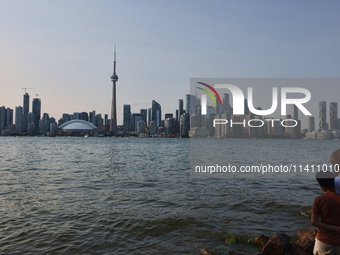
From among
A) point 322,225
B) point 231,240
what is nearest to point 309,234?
point 231,240

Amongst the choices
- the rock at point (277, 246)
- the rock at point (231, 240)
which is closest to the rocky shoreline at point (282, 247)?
the rock at point (277, 246)

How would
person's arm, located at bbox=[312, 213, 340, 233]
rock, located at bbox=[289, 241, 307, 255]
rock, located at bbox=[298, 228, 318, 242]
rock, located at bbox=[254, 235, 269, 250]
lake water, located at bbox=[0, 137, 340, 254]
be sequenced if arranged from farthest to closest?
lake water, located at bbox=[0, 137, 340, 254] < rock, located at bbox=[298, 228, 318, 242] < rock, located at bbox=[254, 235, 269, 250] < rock, located at bbox=[289, 241, 307, 255] < person's arm, located at bbox=[312, 213, 340, 233]

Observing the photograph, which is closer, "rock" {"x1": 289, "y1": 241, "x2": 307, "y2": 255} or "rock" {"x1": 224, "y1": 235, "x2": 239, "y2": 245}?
"rock" {"x1": 289, "y1": 241, "x2": 307, "y2": 255}

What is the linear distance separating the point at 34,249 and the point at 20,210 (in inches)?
207

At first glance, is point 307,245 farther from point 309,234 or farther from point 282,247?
point 309,234

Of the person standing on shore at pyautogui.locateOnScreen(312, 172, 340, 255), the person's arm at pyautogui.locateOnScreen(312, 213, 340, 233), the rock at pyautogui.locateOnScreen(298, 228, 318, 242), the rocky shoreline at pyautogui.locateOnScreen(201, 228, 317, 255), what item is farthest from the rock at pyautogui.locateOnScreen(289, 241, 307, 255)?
the person's arm at pyautogui.locateOnScreen(312, 213, 340, 233)

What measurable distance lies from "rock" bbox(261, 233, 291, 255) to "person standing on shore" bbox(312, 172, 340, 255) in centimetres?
297

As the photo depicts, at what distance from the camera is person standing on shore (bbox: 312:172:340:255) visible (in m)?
4.79

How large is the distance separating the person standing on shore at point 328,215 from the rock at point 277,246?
2.97 meters

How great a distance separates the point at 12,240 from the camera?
951 centimetres

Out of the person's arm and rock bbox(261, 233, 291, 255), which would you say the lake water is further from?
the person's arm

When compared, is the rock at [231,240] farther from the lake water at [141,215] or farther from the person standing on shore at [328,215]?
the person standing on shore at [328,215]

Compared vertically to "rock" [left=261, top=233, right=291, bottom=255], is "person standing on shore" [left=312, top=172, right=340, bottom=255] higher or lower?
higher

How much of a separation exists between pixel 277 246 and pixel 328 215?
11.6 feet
